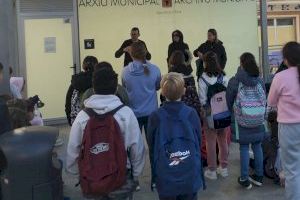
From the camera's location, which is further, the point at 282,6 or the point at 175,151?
the point at 282,6

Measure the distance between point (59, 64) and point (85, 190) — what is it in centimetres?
819

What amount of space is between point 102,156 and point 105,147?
7cm

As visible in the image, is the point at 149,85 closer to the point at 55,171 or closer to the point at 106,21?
the point at 55,171

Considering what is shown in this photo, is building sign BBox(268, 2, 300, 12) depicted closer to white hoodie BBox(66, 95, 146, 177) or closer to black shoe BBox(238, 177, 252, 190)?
black shoe BBox(238, 177, 252, 190)

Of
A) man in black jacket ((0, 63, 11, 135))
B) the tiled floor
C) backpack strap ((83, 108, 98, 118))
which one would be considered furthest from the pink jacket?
man in black jacket ((0, 63, 11, 135))

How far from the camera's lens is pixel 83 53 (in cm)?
1242

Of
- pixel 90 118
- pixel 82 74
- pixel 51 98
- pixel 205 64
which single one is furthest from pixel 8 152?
pixel 51 98

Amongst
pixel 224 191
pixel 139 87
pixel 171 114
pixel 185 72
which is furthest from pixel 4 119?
pixel 185 72

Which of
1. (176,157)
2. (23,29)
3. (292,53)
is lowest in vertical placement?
(176,157)

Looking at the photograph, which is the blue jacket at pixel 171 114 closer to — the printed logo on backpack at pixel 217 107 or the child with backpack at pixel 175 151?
the child with backpack at pixel 175 151

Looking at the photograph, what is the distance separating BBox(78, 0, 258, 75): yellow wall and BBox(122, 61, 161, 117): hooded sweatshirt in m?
5.72

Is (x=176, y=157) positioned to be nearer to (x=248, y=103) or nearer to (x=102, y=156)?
(x=102, y=156)

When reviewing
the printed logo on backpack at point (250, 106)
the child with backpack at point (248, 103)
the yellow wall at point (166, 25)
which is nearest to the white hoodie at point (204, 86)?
the child with backpack at point (248, 103)

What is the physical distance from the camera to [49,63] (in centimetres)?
1232
